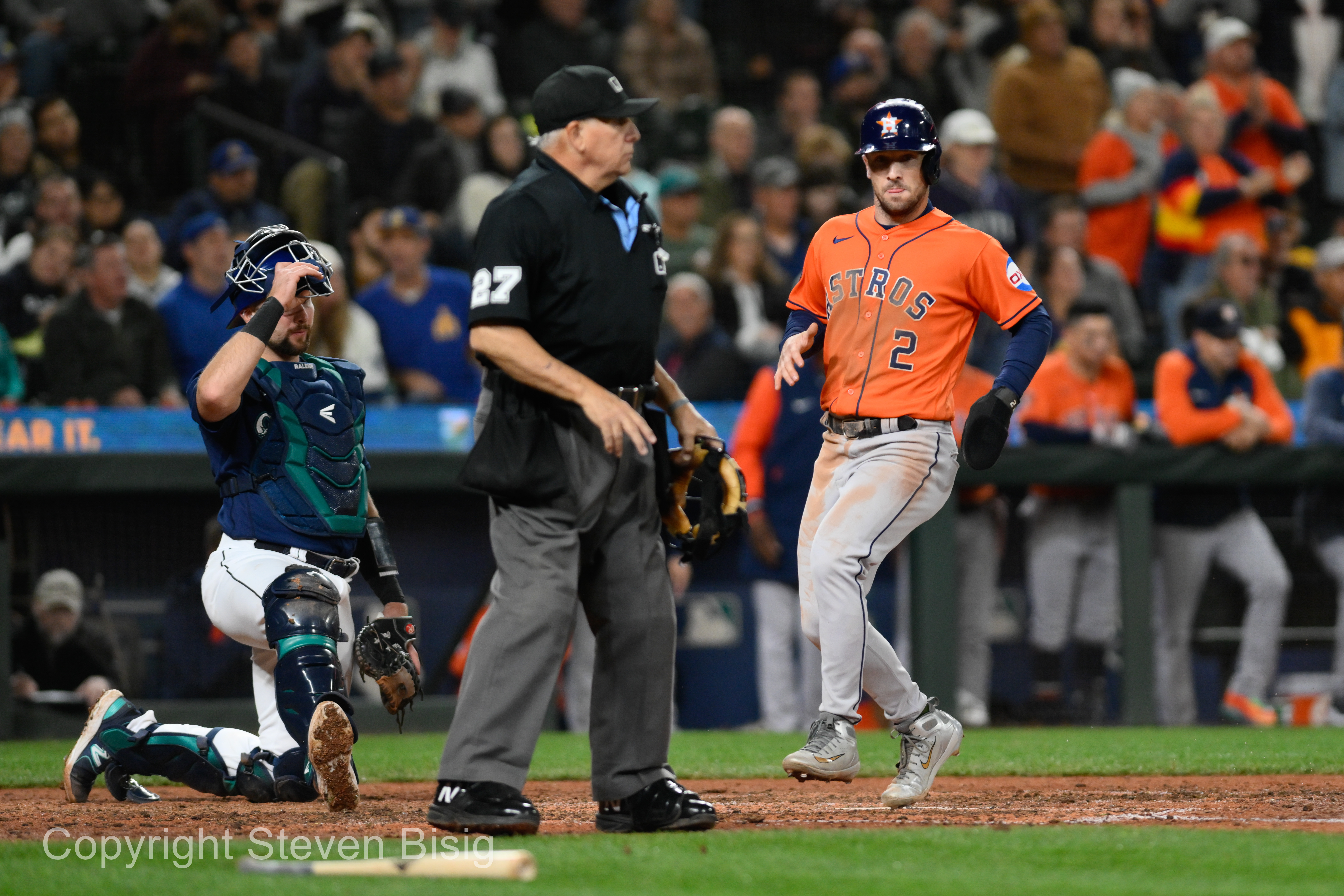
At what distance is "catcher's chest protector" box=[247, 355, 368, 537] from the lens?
4.96m

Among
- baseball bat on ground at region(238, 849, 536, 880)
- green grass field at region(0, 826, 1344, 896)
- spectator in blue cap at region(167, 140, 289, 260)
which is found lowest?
green grass field at region(0, 826, 1344, 896)

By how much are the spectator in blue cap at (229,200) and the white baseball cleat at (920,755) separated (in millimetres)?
6106

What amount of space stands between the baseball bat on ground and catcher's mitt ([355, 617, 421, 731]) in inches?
55.3

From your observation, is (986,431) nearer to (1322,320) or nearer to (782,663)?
(782,663)

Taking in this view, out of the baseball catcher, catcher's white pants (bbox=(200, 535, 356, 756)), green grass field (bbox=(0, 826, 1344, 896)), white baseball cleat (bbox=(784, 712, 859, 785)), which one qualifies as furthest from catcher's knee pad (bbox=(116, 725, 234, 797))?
white baseball cleat (bbox=(784, 712, 859, 785))

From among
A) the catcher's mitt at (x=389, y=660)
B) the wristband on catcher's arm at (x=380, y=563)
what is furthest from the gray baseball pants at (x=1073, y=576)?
the catcher's mitt at (x=389, y=660)

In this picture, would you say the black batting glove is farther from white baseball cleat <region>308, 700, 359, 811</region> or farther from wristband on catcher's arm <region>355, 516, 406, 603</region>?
white baseball cleat <region>308, 700, 359, 811</region>

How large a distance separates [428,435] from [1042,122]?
5348 millimetres

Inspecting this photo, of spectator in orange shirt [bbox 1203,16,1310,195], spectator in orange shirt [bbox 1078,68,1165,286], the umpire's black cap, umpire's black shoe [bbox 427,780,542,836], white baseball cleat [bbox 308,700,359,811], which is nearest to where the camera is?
→ umpire's black shoe [bbox 427,780,542,836]

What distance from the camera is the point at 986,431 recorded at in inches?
190

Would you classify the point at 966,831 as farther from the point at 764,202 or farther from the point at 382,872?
the point at 764,202

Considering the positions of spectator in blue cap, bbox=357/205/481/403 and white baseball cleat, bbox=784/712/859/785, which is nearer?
white baseball cleat, bbox=784/712/859/785

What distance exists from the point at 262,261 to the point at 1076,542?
200 inches

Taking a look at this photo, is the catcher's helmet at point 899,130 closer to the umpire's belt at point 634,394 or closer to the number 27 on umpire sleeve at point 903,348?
the number 27 on umpire sleeve at point 903,348
